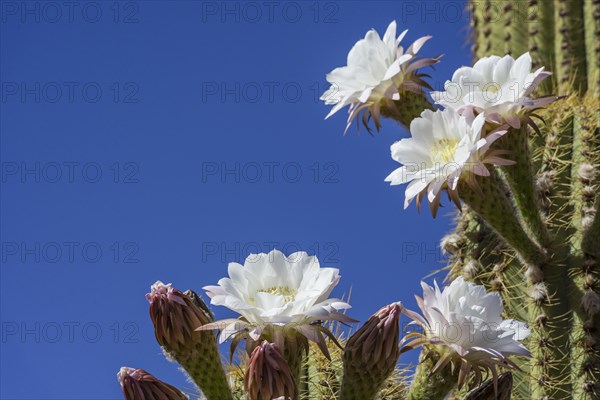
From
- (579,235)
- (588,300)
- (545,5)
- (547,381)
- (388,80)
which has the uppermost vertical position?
(545,5)

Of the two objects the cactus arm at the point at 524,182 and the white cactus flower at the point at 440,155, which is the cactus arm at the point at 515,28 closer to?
the cactus arm at the point at 524,182

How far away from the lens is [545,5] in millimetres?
4305

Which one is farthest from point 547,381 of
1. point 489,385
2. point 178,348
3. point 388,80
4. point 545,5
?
point 545,5

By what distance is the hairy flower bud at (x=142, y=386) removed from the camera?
5.98 feet

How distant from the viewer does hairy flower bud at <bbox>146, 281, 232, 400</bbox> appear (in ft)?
6.43

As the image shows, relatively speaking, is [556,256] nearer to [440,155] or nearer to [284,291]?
[440,155]

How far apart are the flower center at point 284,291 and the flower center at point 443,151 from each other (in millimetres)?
564

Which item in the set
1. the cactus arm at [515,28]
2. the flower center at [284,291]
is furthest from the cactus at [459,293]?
the cactus arm at [515,28]

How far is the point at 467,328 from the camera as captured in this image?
6.62 ft

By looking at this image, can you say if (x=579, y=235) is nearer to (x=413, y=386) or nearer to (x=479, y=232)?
(x=479, y=232)

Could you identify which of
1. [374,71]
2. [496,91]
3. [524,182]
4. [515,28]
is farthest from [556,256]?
[515,28]

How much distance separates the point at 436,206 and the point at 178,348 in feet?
2.45

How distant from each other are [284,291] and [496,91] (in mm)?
Answer: 872

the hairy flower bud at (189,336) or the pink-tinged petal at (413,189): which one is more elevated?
the pink-tinged petal at (413,189)
